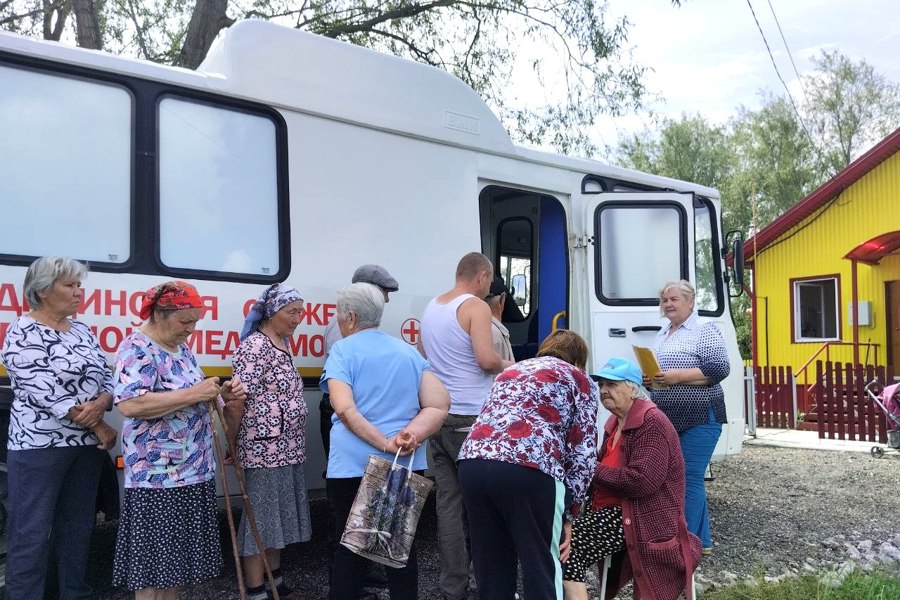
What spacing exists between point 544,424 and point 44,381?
6.79 feet

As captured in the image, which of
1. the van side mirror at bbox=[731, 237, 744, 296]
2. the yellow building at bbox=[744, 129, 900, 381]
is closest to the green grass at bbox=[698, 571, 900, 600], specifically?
the van side mirror at bbox=[731, 237, 744, 296]

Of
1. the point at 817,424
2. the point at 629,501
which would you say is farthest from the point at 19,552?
the point at 817,424

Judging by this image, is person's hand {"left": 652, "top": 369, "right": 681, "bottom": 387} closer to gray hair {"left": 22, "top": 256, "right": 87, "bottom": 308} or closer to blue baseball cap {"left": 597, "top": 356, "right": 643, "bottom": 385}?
blue baseball cap {"left": 597, "top": 356, "right": 643, "bottom": 385}

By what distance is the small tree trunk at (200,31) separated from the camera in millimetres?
10734

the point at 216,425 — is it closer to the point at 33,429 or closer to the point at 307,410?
the point at 307,410

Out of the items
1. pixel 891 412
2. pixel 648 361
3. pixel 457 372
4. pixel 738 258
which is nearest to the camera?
pixel 457 372

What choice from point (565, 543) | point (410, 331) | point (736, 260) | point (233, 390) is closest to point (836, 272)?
point (736, 260)

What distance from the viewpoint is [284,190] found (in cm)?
438

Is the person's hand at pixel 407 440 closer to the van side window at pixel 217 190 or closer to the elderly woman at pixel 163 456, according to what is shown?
the elderly woman at pixel 163 456

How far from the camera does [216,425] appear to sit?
418 centimetres

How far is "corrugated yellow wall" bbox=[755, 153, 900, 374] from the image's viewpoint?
613 inches

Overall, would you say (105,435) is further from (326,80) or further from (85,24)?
(85,24)

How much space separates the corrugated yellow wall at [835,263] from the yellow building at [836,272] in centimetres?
2

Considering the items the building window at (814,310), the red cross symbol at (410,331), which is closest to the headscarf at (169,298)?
the red cross symbol at (410,331)
